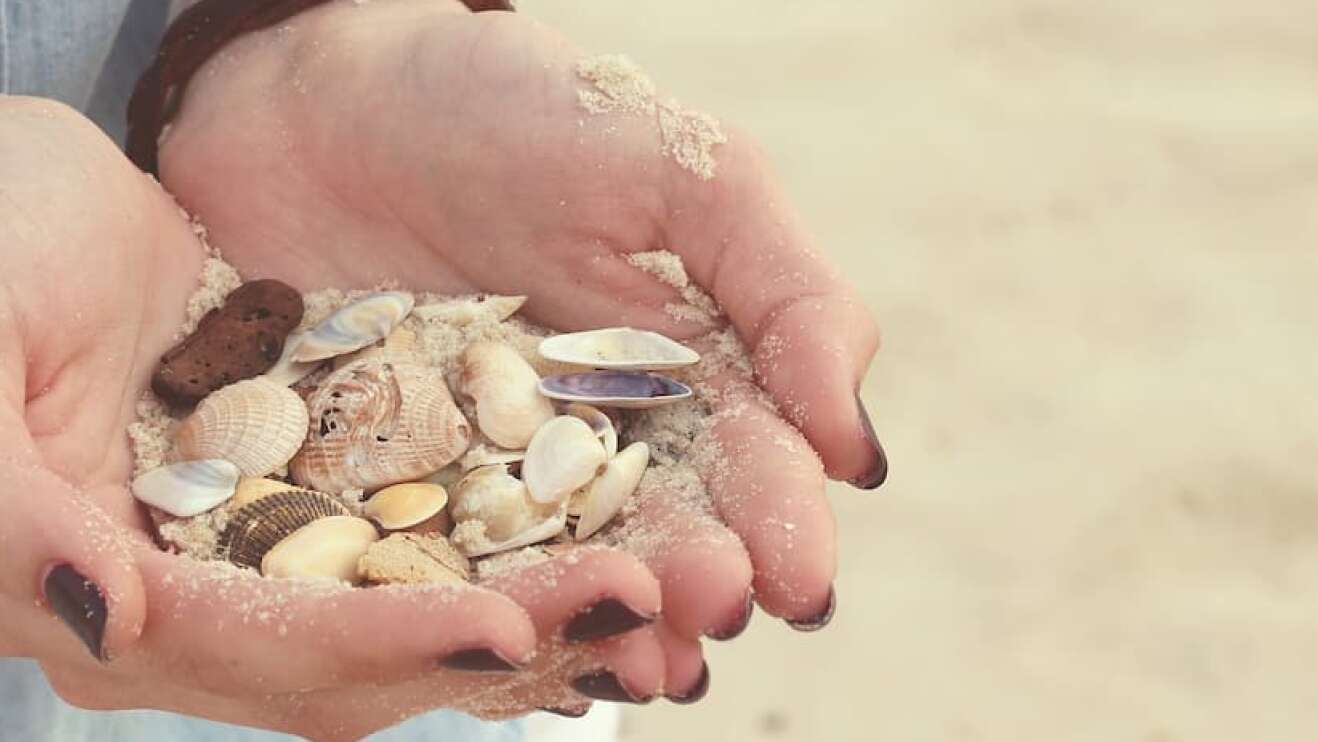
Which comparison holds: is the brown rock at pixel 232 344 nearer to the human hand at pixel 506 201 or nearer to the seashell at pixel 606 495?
the human hand at pixel 506 201

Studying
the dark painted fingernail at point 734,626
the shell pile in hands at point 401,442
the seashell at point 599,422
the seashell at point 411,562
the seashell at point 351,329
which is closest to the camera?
the dark painted fingernail at point 734,626

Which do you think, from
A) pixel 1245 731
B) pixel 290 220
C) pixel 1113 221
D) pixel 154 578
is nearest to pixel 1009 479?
pixel 1245 731

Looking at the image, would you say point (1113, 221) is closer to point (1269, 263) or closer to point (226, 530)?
point (1269, 263)

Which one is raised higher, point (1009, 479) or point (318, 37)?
point (318, 37)

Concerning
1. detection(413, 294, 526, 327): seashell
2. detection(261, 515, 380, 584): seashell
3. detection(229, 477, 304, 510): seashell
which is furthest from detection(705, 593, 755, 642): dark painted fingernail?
detection(413, 294, 526, 327): seashell

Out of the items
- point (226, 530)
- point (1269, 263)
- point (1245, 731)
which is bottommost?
point (1245, 731)

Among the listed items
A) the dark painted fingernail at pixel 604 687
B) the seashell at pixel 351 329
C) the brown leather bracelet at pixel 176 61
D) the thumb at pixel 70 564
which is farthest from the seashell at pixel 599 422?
the brown leather bracelet at pixel 176 61

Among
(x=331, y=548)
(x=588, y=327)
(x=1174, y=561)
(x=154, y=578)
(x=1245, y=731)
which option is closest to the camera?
(x=154, y=578)
